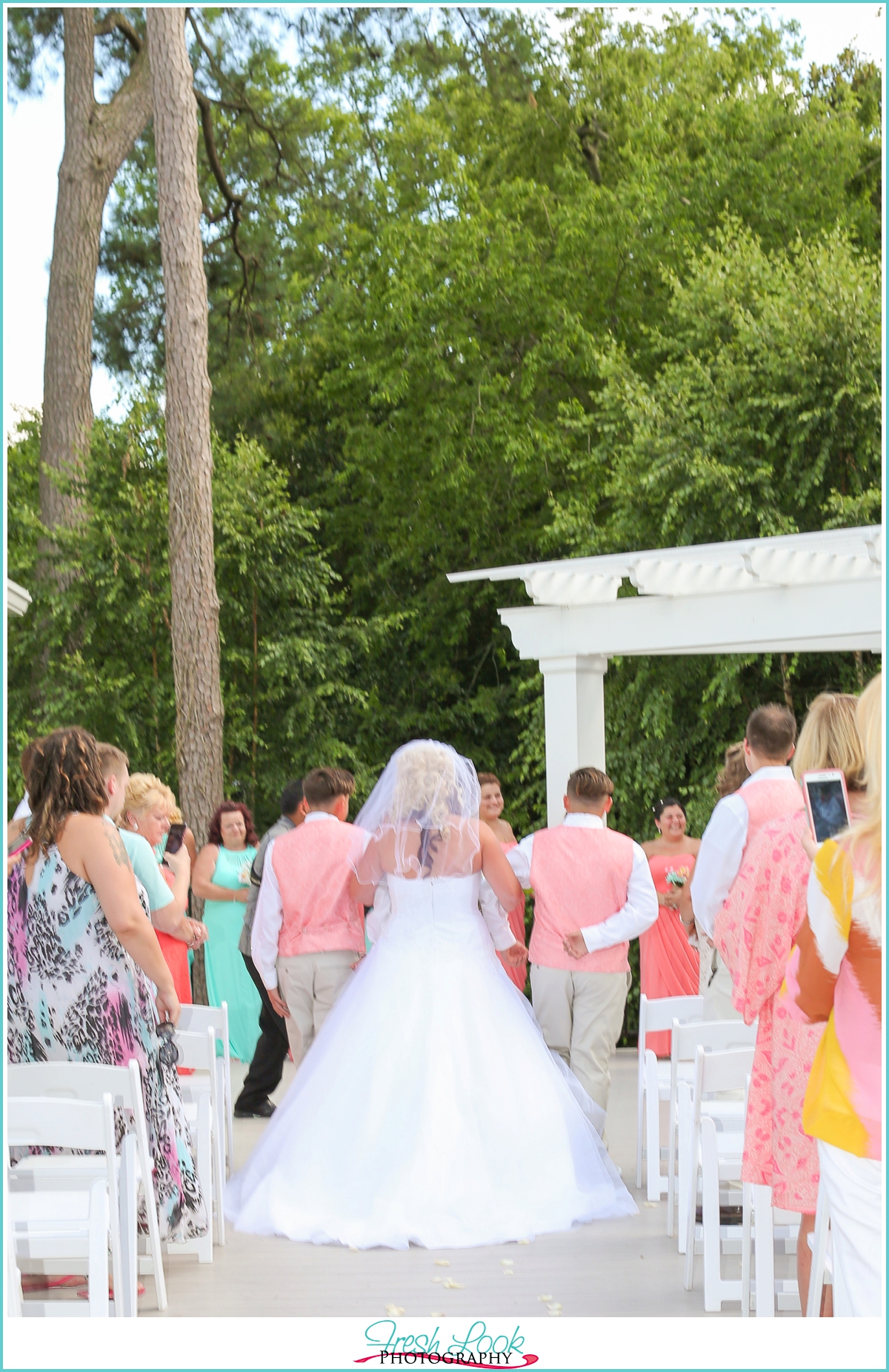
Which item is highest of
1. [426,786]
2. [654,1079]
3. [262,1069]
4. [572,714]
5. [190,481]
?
[190,481]

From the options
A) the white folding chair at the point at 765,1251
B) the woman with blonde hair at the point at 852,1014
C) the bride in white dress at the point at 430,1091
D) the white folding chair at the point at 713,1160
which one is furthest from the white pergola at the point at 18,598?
the woman with blonde hair at the point at 852,1014

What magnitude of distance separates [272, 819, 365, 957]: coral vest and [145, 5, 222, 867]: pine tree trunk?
556 centimetres

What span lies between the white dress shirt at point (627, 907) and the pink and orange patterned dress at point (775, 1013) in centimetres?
169

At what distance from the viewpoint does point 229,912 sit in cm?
852

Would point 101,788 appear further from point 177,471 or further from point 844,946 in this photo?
point 177,471

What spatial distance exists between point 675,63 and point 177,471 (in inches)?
395

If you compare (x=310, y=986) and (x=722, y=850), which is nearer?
(x=722, y=850)

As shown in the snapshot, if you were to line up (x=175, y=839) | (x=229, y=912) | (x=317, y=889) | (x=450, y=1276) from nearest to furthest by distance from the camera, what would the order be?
1. (x=450, y=1276)
2. (x=317, y=889)
3. (x=175, y=839)
4. (x=229, y=912)

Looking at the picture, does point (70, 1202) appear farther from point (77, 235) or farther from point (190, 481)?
point (77, 235)

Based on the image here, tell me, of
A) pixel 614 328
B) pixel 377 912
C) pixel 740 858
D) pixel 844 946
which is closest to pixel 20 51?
pixel 614 328

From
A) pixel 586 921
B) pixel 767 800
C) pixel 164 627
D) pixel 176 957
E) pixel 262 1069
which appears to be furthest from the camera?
pixel 164 627

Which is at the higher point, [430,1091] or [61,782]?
[61,782]

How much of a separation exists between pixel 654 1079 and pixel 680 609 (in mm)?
3224

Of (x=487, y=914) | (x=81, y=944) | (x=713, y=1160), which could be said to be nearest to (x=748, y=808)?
(x=713, y=1160)
